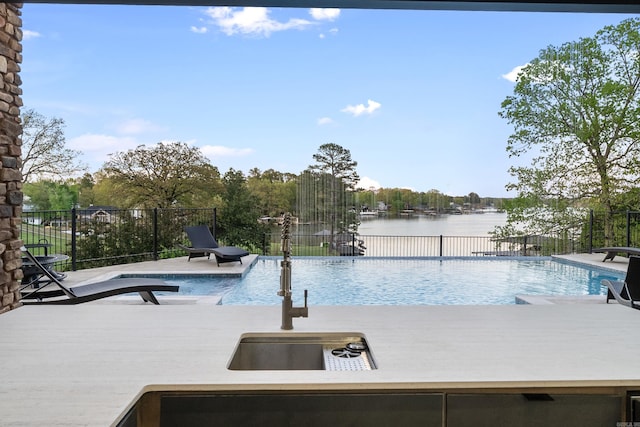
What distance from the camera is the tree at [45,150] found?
1230cm

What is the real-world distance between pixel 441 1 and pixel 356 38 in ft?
35.9

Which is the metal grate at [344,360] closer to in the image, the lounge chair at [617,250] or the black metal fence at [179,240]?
the black metal fence at [179,240]

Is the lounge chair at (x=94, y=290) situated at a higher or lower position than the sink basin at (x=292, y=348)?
lower

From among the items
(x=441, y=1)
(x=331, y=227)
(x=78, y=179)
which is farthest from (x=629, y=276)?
(x=78, y=179)

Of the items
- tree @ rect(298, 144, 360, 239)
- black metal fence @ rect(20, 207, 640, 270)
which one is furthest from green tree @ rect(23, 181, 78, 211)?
tree @ rect(298, 144, 360, 239)

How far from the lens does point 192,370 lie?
1232 millimetres

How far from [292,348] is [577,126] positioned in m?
14.4

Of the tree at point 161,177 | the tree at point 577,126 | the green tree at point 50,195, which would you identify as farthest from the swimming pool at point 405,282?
the green tree at point 50,195

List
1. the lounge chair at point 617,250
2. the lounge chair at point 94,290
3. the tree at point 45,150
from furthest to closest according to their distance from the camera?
the tree at point 45,150 → the lounge chair at point 617,250 → the lounge chair at point 94,290

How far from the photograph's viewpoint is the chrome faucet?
5.33ft

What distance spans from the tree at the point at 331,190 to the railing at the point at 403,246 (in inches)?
65.0

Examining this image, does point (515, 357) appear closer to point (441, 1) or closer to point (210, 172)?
point (441, 1)

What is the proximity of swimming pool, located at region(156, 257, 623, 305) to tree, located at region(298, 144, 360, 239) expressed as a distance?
14.2 feet

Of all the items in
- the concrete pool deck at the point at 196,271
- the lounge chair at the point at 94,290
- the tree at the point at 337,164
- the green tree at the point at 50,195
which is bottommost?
the concrete pool deck at the point at 196,271
